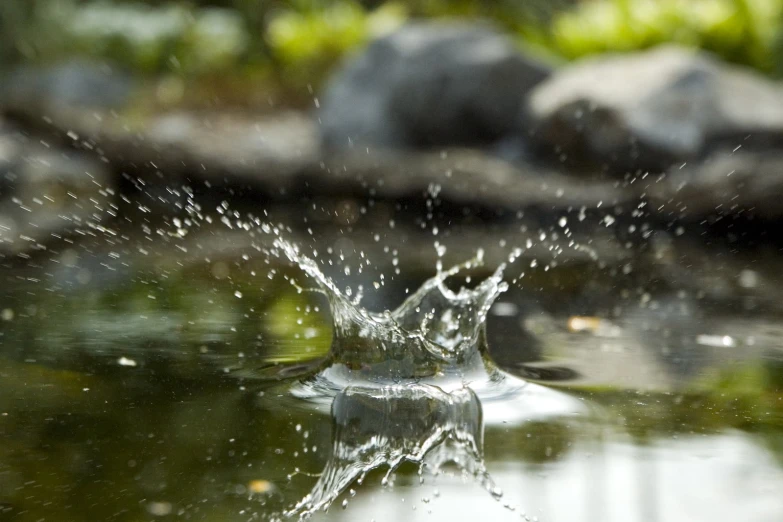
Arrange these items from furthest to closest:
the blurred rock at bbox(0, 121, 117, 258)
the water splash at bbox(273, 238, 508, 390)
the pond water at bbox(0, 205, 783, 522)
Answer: the blurred rock at bbox(0, 121, 117, 258) → the water splash at bbox(273, 238, 508, 390) → the pond water at bbox(0, 205, 783, 522)

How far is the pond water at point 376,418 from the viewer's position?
6.00ft

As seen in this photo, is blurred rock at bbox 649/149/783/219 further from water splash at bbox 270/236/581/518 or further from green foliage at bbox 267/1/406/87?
green foliage at bbox 267/1/406/87

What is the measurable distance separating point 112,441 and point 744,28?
27.9 ft

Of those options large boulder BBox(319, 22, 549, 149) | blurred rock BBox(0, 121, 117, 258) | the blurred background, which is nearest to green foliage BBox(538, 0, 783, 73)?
the blurred background

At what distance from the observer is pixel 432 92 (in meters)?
9.35

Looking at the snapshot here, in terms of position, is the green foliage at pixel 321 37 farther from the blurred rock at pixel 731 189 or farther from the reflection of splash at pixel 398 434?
the reflection of splash at pixel 398 434

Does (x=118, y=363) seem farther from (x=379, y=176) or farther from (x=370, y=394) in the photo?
(x=379, y=176)

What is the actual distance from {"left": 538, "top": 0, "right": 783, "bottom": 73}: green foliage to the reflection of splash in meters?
7.71

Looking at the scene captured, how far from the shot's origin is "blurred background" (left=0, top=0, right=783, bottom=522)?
6.56ft

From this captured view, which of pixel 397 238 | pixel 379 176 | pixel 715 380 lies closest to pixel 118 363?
pixel 715 380

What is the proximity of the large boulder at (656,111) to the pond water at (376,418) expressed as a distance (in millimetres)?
3399

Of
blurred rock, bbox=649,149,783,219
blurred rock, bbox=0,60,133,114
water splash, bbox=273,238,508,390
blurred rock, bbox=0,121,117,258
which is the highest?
blurred rock, bbox=0,60,133,114

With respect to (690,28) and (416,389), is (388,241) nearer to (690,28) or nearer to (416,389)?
(416,389)

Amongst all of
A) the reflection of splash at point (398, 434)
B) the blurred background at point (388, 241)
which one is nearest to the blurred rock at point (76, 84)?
the blurred background at point (388, 241)
